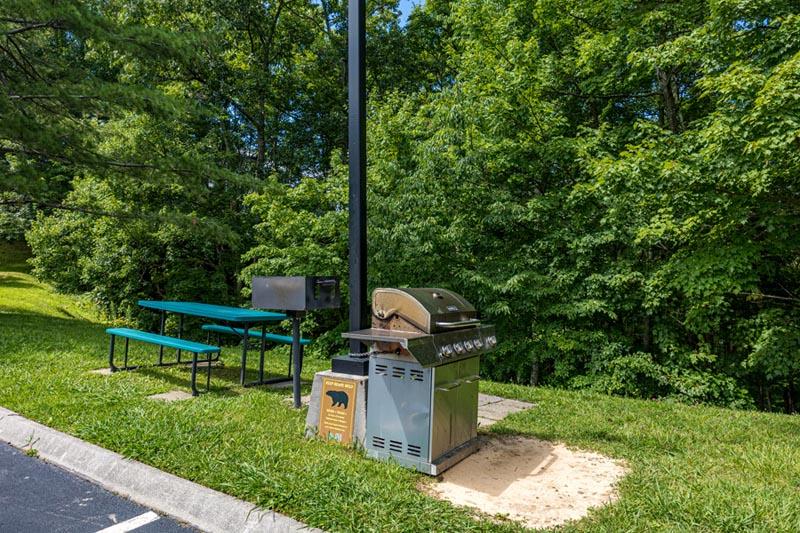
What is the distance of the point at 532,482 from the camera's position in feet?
10.4

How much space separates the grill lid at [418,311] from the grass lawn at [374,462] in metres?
0.96

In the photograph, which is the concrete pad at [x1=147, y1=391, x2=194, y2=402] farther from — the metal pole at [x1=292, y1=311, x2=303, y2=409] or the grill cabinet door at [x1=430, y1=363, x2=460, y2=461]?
the grill cabinet door at [x1=430, y1=363, x2=460, y2=461]

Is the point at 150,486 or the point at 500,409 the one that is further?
the point at 500,409

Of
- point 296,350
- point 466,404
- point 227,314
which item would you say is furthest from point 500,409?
point 227,314

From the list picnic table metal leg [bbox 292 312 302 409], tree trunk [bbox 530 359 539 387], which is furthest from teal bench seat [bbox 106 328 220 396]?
tree trunk [bbox 530 359 539 387]

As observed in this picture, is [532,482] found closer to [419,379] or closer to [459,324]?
[419,379]

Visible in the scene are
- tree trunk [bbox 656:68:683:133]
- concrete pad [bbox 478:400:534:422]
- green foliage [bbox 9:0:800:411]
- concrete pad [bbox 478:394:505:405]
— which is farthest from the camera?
tree trunk [bbox 656:68:683:133]

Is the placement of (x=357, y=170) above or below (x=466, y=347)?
above

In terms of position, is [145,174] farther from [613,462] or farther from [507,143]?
[613,462]

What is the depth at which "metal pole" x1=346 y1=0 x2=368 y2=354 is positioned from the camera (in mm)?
3915

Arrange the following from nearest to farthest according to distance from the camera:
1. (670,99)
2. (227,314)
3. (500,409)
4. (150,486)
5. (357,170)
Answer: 1. (150,486)
2. (357,170)
3. (500,409)
4. (227,314)
5. (670,99)

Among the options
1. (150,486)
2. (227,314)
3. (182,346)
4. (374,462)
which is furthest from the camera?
(227,314)

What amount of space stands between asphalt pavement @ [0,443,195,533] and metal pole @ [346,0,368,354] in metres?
1.80

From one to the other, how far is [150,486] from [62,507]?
466 millimetres
